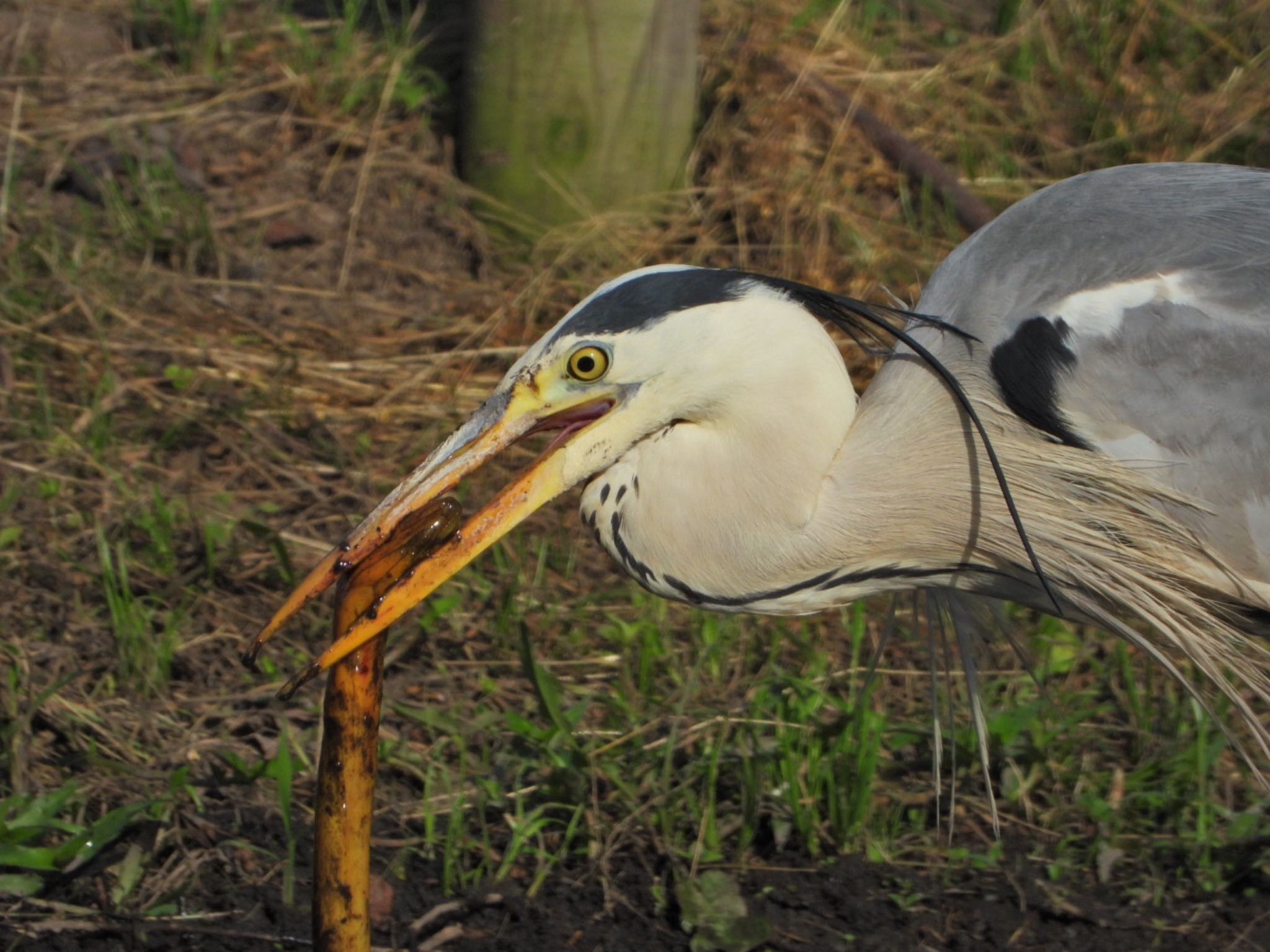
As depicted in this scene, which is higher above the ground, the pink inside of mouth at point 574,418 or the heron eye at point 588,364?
the heron eye at point 588,364

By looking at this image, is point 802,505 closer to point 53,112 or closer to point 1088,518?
point 1088,518

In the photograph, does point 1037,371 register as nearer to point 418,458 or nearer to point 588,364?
point 588,364

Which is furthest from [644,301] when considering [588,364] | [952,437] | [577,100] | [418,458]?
[577,100]

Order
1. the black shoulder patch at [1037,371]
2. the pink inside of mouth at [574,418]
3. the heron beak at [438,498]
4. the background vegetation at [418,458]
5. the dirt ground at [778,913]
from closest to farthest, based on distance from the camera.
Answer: the heron beak at [438,498] → the pink inside of mouth at [574,418] → the black shoulder patch at [1037,371] → the dirt ground at [778,913] → the background vegetation at [418,458]

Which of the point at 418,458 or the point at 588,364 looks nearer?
the point at 588,364

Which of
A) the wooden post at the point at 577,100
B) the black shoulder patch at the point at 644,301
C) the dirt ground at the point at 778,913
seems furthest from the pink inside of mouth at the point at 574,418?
the wooden post at the point at 577,100

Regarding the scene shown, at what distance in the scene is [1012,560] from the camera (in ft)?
8.84

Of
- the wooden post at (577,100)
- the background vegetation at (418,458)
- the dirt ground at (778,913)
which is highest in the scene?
the wooden post at (577,100)

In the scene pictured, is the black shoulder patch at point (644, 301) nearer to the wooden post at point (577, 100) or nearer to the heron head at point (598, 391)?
the heron head at point (598, 391)

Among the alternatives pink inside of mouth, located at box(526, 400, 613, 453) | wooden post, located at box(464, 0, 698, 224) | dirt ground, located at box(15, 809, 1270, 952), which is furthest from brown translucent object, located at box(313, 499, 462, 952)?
wooden post, located at box(464, 0, 698, 224)

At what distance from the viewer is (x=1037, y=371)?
2.68 m

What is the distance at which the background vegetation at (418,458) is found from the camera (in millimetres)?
3135

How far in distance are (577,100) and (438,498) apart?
110 inches

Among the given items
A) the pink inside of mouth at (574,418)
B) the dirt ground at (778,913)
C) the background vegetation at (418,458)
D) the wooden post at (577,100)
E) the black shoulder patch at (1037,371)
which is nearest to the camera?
the pink inside of mouth at (574,418)
